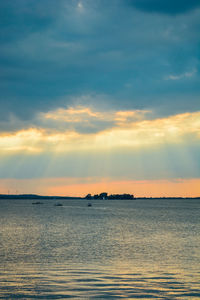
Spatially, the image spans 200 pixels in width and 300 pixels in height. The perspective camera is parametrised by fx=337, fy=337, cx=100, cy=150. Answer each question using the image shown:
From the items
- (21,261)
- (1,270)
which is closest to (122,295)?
(1,270)

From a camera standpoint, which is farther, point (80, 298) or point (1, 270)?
point (1, 270)

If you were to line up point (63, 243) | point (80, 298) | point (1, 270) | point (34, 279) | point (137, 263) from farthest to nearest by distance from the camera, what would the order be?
point (63, 243) → point (137, 263) → point (1, 270) → point (34, 279) → point (80, 298)

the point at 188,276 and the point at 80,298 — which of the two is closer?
the point at 80,298

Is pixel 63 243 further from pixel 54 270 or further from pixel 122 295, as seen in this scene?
pixel 122 295

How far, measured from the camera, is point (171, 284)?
26.7 metres

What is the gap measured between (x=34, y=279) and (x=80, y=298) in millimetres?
7822

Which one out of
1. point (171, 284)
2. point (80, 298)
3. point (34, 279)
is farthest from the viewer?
point (34, 279)

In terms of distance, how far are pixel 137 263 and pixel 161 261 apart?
3.29 m

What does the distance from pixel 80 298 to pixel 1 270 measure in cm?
1394

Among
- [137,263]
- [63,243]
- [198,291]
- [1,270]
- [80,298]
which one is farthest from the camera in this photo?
[63,243]

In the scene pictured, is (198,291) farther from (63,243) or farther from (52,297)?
(63,243)

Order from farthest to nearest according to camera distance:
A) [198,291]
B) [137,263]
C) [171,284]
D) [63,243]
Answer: [63,243]
[137,263]
[171,284]
[198,291]

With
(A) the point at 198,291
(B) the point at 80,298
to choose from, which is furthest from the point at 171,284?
(B) the point at 80,298

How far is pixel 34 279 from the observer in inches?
1125
